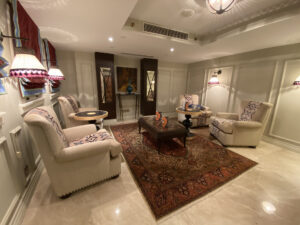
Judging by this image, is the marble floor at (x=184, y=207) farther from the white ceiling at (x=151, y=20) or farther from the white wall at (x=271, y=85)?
the white ceiling at (x=151, y=20)

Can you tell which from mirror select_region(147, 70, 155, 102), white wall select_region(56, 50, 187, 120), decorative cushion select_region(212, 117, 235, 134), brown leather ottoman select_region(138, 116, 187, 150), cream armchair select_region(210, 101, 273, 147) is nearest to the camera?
brown leather ottoman select_region(138, 116, 187, 150)

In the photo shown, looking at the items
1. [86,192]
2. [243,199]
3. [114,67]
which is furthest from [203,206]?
[114,67]

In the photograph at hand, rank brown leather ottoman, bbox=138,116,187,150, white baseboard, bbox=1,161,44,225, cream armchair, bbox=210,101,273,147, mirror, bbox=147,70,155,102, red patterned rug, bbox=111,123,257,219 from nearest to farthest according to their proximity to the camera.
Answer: white baseboard, bbox=1,161,44,225 → red patterned rug, bbox=111,123,257,219 → brown leather ottoman, bbox=138,116,187,150 → cream armchair, bbox=210,101,273,147 → mirror, bbox=147,70,155,102

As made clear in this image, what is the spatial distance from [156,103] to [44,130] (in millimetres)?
3959

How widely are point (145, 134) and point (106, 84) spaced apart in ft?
6.59

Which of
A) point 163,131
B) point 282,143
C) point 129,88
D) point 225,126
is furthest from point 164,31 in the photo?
point 282,143

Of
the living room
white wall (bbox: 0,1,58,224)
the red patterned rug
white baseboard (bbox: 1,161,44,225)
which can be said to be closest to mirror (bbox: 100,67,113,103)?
the living room

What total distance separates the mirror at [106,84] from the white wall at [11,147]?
2287 millimetres

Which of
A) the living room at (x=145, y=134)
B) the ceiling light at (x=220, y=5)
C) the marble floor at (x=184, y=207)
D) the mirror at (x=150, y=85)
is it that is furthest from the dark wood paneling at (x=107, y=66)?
the ceiling light at (x=220, y=5)

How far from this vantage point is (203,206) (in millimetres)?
1336

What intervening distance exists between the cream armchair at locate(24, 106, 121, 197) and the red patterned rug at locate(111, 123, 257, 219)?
51cm

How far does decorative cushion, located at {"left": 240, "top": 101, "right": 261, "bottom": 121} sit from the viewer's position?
2654 mm

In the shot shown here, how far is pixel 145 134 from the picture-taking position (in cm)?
316

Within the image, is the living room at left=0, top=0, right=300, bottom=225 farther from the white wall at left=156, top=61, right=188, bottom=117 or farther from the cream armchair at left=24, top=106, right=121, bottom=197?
the white wall at left=156, top=61, right=188, bottom=117
